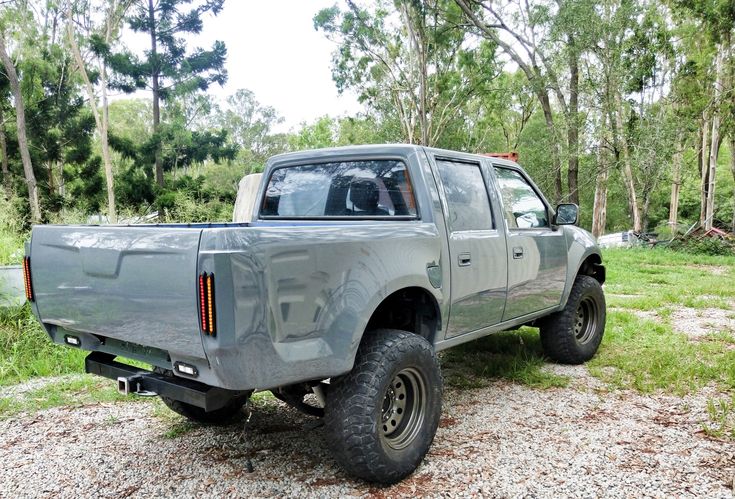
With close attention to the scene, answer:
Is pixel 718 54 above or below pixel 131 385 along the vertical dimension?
above

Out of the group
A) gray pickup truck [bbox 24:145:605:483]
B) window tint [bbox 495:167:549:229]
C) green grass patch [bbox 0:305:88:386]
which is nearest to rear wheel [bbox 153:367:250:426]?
gray pickup truck [bbox 24:145:605:483]

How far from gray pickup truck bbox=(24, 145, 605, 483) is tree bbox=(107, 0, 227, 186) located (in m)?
19.7

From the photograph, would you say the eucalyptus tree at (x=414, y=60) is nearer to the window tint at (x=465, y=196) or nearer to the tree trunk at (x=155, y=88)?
the tree trunk at (x=155, y=88)

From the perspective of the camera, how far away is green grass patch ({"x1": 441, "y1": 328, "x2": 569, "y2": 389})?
178 inches

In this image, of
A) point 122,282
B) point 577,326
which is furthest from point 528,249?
point 122,282

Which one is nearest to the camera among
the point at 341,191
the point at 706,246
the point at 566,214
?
the point at 341,191

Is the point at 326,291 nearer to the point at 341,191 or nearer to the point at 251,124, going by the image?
the point at 341,191

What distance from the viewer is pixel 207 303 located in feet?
6.98

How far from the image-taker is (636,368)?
4781 millimetres

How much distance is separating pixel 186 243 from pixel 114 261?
50cm

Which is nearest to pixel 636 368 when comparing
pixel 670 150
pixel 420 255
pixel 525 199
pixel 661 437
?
pixel 661 437

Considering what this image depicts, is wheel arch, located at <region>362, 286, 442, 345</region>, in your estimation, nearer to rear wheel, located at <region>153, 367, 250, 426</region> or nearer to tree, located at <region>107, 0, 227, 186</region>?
rear wheel, located at <region>153, 367, 250, 426</region>

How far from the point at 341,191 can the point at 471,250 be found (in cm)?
97

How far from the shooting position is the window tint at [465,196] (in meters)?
3.59
